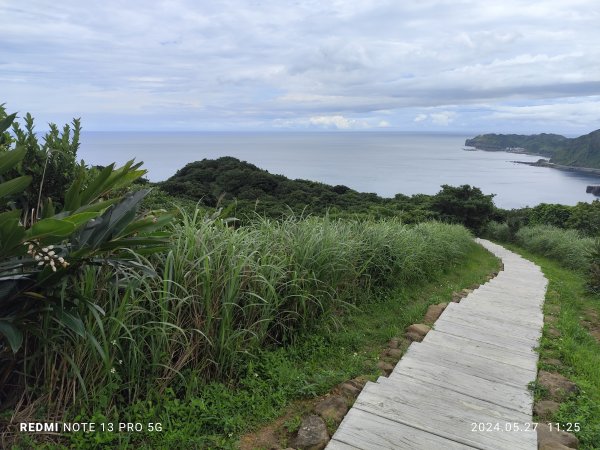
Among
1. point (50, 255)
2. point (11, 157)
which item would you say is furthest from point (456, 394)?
point (11, 157)

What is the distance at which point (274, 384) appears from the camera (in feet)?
8.36

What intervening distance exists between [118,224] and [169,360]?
2.65 ft

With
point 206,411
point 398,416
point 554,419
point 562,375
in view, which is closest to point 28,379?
point 206,411

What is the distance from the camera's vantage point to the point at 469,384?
2.59m

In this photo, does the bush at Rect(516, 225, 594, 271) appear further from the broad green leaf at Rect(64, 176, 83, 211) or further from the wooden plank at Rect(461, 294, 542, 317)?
the broad green leaf at Rect(64, 176, 83, 211)

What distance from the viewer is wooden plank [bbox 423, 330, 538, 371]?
2961 millimetres

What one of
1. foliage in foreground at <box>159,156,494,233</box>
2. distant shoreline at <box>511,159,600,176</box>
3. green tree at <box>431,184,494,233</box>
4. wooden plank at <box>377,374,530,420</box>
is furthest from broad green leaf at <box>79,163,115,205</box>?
distant shoreline at <box>511,159,600,176</box>

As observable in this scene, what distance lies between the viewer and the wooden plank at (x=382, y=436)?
6.48 feet

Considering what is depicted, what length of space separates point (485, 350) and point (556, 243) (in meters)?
11.3

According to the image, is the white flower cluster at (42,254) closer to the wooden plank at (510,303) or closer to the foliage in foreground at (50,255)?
the foliage in foreground at (50,255)

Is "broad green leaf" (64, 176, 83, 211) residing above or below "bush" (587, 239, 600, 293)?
above

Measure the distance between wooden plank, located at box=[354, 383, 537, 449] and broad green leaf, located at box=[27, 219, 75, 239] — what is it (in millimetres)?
1668

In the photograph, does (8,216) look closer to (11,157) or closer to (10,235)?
(10,235)

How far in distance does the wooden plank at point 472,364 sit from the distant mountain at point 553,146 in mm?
69896
